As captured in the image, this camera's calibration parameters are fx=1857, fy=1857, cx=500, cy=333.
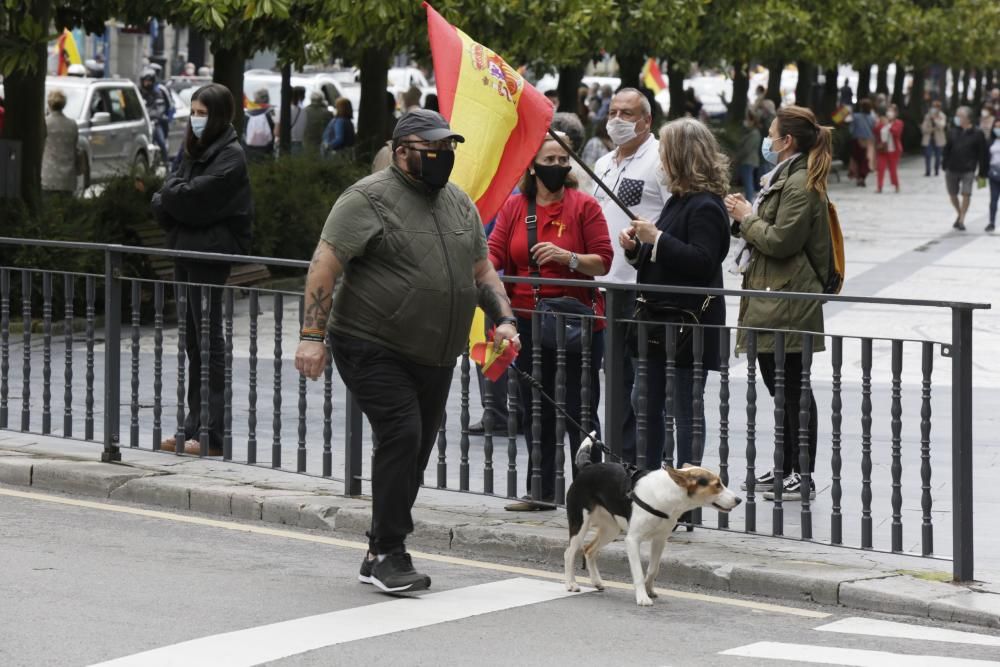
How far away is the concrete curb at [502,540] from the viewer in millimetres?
6926

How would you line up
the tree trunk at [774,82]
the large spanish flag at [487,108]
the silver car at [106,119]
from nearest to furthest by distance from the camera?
the large spanish flag at [487,108], the silver car at [106,119], the tree trunk at [774,82]

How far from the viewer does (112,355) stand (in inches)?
369

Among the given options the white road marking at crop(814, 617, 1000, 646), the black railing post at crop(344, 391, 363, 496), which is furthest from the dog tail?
the black railing post at crop(344, 391, 363, 496)

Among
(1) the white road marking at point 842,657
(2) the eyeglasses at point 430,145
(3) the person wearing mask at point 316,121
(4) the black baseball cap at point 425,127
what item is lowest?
(1) the white road marking at point 842,657

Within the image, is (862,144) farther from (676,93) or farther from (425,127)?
(425,127)

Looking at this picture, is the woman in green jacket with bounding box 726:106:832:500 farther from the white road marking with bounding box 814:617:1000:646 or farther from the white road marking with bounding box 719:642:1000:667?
the white road marking with bounding box 719:642:1000:667

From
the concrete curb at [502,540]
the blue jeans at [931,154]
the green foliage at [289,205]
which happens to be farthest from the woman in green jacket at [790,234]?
the blue jeans at [931,154]

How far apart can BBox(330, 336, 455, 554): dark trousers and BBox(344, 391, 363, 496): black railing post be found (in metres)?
1.49

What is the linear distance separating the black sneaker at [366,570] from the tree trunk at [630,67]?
23.6 meters

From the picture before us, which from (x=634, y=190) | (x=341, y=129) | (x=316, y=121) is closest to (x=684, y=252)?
(x=634, y=190)

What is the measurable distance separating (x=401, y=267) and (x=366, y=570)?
3.92ft

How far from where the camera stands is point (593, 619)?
6676 millimetres

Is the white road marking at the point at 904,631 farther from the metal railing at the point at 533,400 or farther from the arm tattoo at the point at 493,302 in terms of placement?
the arm tattoo at the point at 493,302

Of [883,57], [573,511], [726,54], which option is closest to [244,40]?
[573,511]
